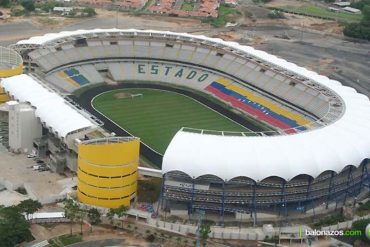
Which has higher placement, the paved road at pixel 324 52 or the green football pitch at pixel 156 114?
the paved road at pixel 324 52

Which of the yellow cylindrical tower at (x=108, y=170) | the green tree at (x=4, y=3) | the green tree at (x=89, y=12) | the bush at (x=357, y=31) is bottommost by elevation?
the yellow cylindrical tower at (x=108, y=170)

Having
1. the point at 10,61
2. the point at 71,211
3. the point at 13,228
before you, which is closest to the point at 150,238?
the point at 71,211

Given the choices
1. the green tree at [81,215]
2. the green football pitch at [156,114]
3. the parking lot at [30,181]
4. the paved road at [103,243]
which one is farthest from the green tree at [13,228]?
the green football pitch at [156,114]

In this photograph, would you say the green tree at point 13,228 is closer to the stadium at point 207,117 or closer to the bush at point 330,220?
the stadium at point 207,117

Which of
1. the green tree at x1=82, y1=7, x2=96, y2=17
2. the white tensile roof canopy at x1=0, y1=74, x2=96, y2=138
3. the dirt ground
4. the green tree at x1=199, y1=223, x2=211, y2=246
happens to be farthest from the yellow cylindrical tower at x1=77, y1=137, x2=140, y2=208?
the green tree at x1=82, y1=7, x2=96, y2=17

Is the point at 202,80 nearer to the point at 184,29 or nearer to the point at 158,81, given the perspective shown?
the point at 158,81
